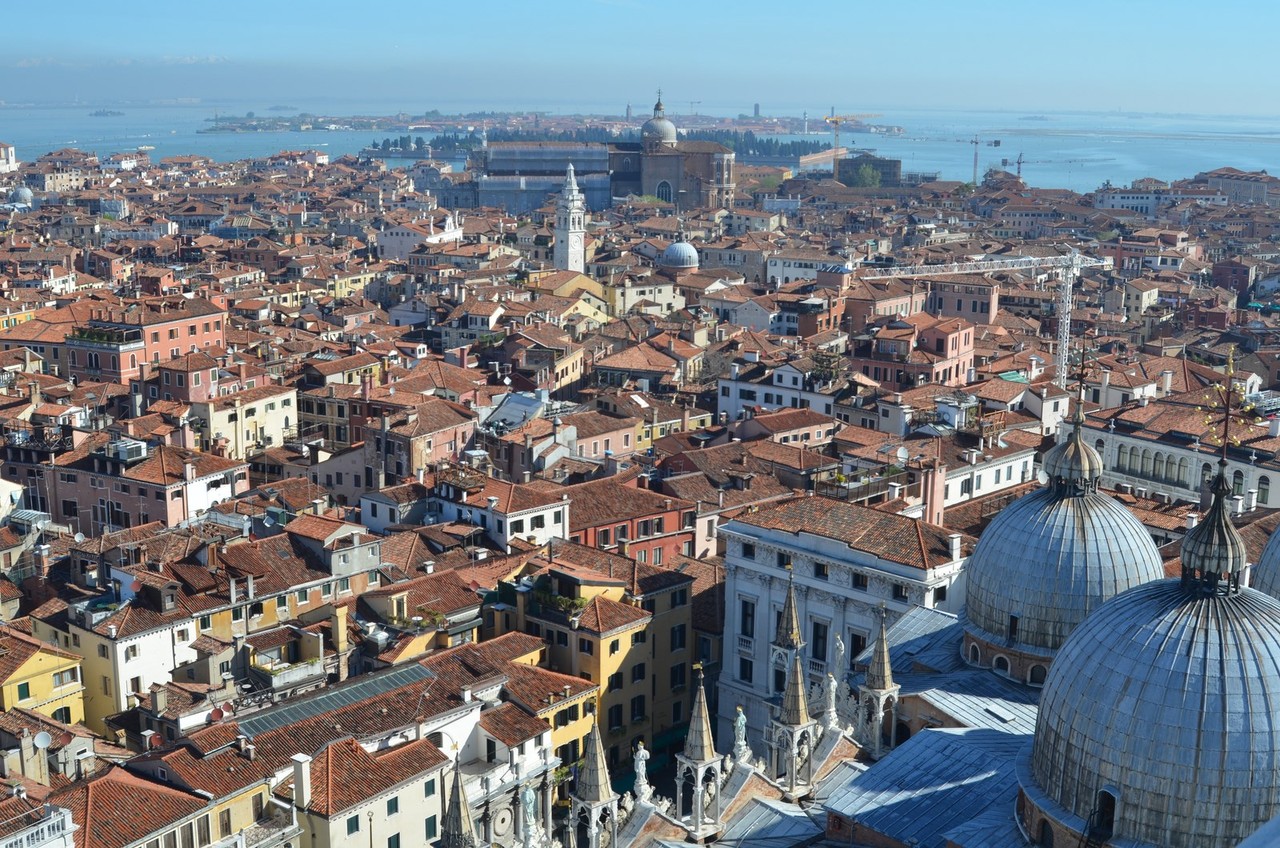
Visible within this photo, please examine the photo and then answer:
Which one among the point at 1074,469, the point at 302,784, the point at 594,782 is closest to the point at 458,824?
the point at 594,782

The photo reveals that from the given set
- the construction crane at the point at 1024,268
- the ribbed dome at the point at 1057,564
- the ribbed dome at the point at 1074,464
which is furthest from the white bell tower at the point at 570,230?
the ribbed dome at the point at 1057,564

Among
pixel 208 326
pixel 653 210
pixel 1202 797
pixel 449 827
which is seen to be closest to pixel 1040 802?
pixel 1202 797

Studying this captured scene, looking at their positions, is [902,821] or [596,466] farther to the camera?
[596,466]

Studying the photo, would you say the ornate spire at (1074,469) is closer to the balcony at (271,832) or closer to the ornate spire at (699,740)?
the ornate spire at (699,740)

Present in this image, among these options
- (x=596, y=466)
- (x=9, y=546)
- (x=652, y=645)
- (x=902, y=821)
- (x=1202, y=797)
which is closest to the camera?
(x=1202, y=797)

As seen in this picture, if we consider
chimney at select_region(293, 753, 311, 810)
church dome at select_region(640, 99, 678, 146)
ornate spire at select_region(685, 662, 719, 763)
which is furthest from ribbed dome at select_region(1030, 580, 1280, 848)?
church dome at select_region(640, 99, 678, 146)

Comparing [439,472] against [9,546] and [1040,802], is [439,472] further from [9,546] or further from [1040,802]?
[1040,802]
